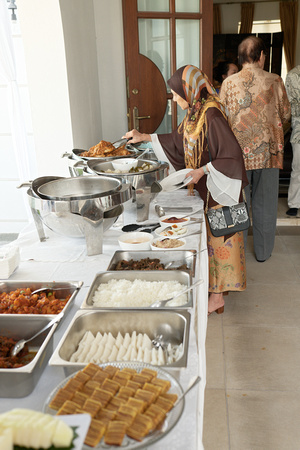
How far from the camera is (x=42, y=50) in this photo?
7.52 ft

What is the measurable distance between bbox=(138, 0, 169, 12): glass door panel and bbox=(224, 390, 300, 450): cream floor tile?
8.72ft

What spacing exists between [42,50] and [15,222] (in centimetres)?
162

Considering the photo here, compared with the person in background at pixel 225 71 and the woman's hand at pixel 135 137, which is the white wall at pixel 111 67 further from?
the woman's hand at pixel 135 137

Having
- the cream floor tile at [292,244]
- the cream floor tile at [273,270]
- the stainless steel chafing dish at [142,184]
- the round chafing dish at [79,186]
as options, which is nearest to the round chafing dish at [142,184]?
the stainless steel chafing dish at [142,184]

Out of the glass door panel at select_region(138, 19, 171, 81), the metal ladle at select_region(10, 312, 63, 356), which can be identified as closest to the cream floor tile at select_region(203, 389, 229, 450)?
the metal ladle at select_region(10, 312, 63, 356)

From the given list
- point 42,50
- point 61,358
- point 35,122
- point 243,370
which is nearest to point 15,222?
point 35,122

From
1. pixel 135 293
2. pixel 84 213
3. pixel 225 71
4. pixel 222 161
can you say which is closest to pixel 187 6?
pixel 225 71

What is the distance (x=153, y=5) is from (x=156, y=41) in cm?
24

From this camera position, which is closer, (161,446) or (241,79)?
(161,446)

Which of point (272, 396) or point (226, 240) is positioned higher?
point (226, 240)

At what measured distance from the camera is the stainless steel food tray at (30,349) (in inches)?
30.0

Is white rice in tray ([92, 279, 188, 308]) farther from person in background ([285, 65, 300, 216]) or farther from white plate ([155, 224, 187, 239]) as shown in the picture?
person in background ([285, 65, 300, 216])

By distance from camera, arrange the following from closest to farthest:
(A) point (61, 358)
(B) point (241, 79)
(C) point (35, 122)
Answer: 1. (A) point (61, 358)
2. (C) point (35, 122)
3. (B) point (241, 79)

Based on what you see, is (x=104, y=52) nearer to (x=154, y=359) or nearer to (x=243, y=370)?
(x=243, y=370)
